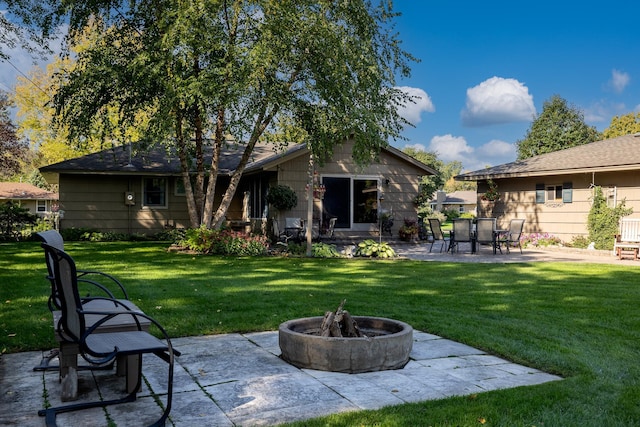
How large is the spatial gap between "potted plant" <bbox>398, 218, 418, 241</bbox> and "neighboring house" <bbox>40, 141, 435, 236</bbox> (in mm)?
398

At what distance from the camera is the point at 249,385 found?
3629 mm

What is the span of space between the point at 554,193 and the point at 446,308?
13.6m

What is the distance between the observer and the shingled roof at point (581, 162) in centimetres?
1559

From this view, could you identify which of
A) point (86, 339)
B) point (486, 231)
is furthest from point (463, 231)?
point (86, 339)

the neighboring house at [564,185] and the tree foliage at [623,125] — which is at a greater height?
the tree foliage at [623,125]

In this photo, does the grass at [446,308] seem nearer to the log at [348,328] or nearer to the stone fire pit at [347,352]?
the stone fire pit at [347,352]

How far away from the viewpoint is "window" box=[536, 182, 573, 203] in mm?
17578

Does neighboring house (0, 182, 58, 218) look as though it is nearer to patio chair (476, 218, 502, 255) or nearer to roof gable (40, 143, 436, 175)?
roof gable (40, 143, 436, 175)

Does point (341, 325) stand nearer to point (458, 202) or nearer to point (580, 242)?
point (580, 242)

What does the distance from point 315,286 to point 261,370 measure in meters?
4.06

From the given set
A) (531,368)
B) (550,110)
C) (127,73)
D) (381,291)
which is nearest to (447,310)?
(381,291)

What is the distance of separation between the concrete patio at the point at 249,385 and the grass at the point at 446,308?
0.23 metres

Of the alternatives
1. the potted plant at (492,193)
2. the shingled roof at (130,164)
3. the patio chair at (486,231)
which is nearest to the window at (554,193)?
the potted plant at (492,193)

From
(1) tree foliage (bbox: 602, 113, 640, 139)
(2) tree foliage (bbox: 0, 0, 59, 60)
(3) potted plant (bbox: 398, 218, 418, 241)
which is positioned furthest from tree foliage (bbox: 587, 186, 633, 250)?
(1) tree foliage (bbox: 602, 113, 640, 139)
